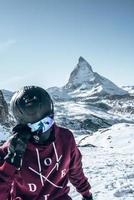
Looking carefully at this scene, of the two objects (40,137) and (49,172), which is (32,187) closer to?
(49,172)

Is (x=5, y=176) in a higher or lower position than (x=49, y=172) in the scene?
higher

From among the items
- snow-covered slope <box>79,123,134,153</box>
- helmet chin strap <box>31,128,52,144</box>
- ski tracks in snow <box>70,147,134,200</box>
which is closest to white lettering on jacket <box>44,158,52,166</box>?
helmet chin strap <box>31,128,52,144</box>

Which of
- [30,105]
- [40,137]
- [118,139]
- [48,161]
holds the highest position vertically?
[30,105]

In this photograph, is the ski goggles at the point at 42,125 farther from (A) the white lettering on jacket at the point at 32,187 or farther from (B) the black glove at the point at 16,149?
(A) the white lettering on jacket at the point at 32,187

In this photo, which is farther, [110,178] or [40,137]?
[110,178]

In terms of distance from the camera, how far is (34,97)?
439 cm

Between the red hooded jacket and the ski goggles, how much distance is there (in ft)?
0.59

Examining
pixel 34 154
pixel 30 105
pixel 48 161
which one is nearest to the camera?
pixel 30 105

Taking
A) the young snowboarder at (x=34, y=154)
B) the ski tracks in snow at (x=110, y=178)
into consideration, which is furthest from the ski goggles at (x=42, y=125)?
the ski tracks in snow at (x=110, y=178)

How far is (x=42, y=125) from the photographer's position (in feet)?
14.5

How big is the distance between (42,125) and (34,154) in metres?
0.35

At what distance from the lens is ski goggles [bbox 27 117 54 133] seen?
4.36 m

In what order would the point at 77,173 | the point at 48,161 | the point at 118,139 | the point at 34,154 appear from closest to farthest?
1. the point at 34,154
2. the point at 48,161
3. the point at 77,173
4. the point at 118,139

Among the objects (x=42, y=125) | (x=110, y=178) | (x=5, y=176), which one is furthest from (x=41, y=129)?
(x=110, y=178)
